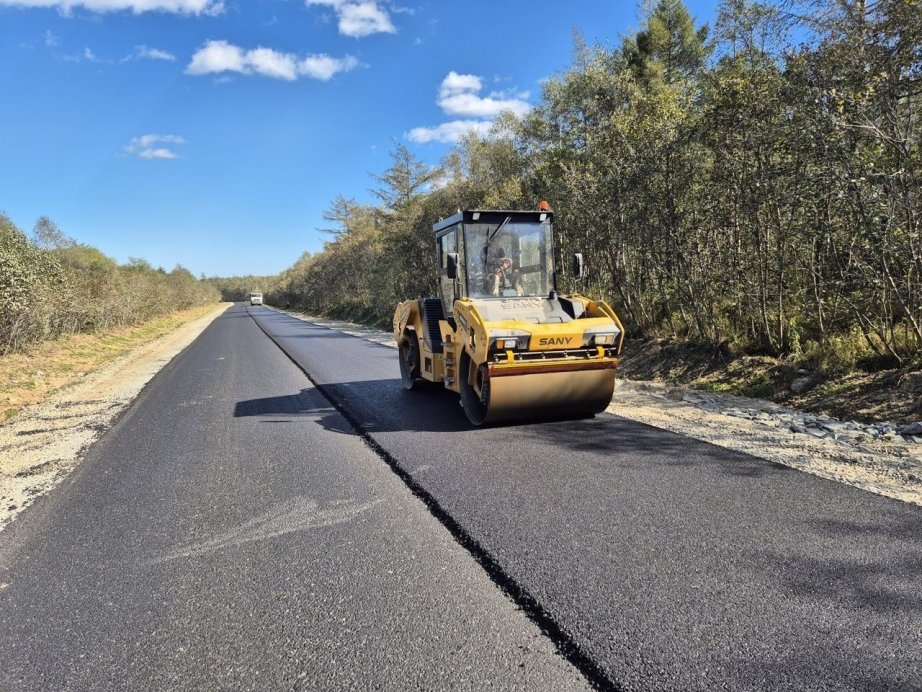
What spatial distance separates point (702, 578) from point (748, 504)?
3.85 feet

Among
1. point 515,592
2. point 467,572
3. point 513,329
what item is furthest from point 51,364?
point 515,592

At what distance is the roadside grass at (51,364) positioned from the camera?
10.5 m

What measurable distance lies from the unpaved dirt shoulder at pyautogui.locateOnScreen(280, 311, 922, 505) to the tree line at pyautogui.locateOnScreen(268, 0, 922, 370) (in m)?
1.91

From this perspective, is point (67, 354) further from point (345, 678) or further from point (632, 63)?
point (632, 63)

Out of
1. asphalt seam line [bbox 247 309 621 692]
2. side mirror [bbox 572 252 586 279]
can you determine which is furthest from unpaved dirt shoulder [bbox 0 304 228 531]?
side mirror [bbox 572 252 586 279]

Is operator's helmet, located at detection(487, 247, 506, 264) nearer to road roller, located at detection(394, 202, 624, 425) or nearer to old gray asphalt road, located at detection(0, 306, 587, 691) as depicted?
road roller, located at detection(394, 202, 624, 425)

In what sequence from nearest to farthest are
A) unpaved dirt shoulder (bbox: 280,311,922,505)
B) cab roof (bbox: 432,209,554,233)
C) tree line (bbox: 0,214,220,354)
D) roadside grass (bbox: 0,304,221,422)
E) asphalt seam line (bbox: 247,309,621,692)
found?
1. asphalt seam line (bbox: 247,309,621,692)
2. unpaved dirt shoulder (bbox: 280,311,922,505)
3. cab roof (bbox: 432,209,554,233)
4. roadside grass (bbox: 0,304,221,422)
5. tree line (bbox: 0,214,220,354)

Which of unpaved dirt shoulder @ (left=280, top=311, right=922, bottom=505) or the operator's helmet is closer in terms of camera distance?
unpaved dirt shoulder @ (left=280, top=311, right=922, bottom=505)

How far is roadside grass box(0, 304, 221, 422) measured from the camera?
10461 mm

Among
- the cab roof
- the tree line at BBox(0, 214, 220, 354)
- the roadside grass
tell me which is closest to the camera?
the cab roof

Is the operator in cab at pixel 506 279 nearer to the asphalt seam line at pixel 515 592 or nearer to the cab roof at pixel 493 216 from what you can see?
the cab roof at pixel 493 216

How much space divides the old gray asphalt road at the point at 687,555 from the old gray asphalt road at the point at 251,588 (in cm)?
30

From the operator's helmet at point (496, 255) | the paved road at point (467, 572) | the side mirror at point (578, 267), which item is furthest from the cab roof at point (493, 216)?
the paved road at point (467, 572)

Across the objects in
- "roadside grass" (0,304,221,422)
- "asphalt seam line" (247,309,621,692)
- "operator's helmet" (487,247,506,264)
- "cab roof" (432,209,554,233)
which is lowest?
"asphalt seam line" (247,309,621,692)
